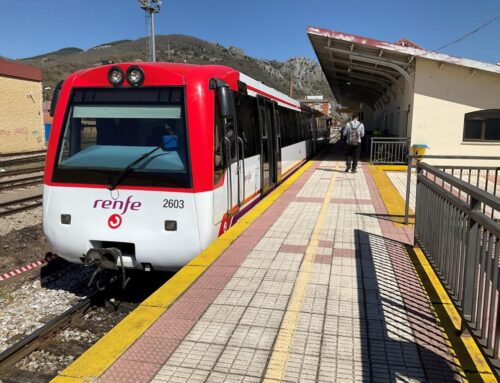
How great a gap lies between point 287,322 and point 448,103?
14314mm

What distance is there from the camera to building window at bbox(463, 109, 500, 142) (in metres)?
15.4

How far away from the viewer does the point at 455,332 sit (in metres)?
3.43

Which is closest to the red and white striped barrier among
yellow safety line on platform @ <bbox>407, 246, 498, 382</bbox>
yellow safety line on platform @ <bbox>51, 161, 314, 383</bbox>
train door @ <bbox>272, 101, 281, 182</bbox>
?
yellow safety line on platform @ <bbox>51, 161, 314, 383</bbox>

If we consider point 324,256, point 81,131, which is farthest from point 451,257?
point 81,131

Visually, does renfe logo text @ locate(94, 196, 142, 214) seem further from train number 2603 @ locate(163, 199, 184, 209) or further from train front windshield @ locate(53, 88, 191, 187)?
train number 2603 @ locate(163, 199, 184, 209)

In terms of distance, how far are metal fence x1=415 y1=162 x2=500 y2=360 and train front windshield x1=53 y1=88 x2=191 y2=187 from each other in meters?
2.73

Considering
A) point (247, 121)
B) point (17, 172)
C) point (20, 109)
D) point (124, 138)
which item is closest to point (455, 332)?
point (124, 138)

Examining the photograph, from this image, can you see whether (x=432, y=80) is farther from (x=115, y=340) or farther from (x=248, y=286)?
(x=115, y=340)

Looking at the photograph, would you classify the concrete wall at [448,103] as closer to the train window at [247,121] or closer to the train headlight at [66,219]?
the train window at [247,121]

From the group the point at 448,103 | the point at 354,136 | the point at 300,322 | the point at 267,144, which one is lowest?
the point at 300,322

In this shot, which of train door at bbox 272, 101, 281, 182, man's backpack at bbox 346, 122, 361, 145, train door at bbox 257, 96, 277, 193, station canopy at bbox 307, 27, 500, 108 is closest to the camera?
train door at bbox 257, 96, 277, 193

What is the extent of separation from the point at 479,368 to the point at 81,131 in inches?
191

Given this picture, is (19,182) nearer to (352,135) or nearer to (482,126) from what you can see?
(352,135)

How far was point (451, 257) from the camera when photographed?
396cm
